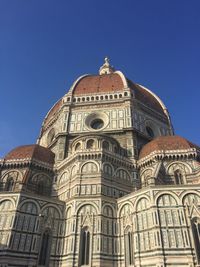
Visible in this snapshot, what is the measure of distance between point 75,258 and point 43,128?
2441 centimetres

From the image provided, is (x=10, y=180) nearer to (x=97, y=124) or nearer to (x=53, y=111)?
(x=97, y=124)

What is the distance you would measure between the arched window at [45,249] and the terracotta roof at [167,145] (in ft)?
43.7

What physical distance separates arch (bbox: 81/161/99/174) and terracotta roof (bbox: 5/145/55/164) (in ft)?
18.9

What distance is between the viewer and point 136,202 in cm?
2289

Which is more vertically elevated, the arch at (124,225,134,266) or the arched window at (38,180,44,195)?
the arched window at (38,180,44,195)

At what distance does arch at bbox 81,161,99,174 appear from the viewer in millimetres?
26000

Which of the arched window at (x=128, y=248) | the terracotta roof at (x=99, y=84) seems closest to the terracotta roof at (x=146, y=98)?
the terracotta roof at (x=99, y=84)

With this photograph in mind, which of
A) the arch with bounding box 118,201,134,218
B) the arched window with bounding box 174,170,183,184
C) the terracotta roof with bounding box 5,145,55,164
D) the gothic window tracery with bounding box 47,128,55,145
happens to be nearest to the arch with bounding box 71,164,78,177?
the terracotta roof with bounding box 5,145,55,164

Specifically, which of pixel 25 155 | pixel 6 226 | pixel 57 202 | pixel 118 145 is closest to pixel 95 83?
pixel 118 145

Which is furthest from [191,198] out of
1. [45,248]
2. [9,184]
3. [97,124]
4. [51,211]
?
[9,184]

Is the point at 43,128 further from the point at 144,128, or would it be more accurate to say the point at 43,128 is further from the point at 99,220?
the point at 99,220

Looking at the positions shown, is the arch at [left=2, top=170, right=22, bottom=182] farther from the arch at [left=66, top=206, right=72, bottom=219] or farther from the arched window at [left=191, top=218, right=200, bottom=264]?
the arched window at [left=191, top=218, right=200, bottom=264]

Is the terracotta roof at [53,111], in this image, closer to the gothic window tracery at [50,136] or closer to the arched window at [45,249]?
the gothic window tracery at [50,136]

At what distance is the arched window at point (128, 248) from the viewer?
2102 centimetres
